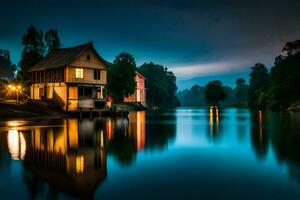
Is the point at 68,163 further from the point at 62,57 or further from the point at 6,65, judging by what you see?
the point at 6,65

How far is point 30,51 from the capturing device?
238 feet

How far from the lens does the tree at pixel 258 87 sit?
10744cm

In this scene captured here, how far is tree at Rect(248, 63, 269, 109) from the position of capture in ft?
352

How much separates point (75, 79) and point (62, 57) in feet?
21.4

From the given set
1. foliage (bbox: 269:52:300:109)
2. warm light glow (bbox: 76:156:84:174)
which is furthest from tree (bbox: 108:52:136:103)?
warm light glow (bbox: 76:156:84:174)

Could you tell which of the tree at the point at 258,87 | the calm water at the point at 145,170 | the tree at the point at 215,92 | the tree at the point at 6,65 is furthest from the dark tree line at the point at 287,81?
the tree at the point at 6,65

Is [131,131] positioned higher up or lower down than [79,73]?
lower down

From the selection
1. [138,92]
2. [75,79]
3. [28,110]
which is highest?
[138,92]

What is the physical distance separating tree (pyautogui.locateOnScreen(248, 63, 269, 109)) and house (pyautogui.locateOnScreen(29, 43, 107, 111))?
66891mm

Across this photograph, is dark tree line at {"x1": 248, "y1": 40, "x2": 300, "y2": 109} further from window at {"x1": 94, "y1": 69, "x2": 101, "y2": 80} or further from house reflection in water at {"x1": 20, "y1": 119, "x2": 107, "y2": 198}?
house reflection in water at {"x1": 20, "y1": 119, "x2": 107, "y2": 198}

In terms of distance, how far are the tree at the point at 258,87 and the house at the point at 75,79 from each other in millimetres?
66891

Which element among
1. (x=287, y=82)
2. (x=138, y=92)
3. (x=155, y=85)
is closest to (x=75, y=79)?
(x=138, y=92)

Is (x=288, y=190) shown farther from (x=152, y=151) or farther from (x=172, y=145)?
(x=172, y=145)

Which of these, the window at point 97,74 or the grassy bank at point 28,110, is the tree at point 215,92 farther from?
the grassy bank at point 28,110
